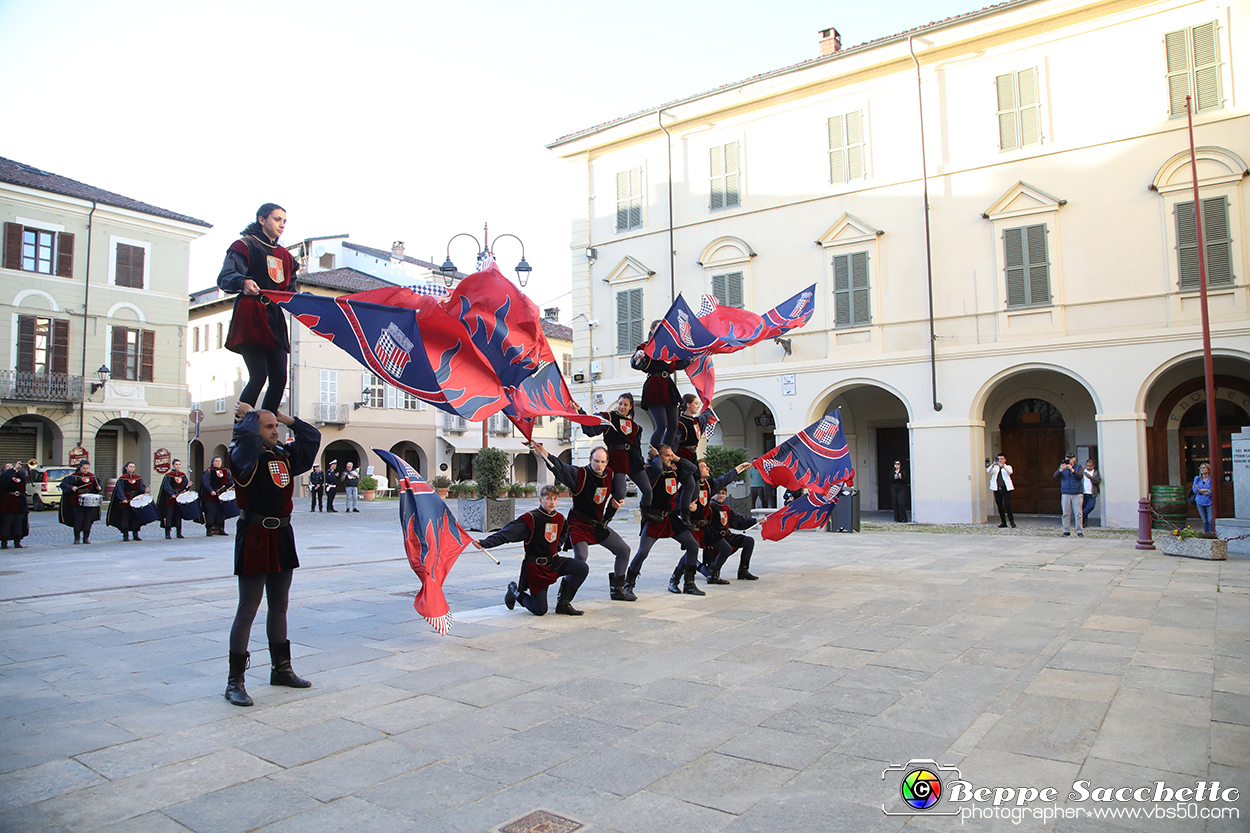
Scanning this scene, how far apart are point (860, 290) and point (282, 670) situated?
19669 mm

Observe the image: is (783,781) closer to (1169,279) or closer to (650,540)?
(650,540)

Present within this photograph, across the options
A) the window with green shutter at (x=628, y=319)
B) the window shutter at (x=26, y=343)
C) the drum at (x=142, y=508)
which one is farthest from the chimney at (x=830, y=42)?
the window shutter at (x=26, y=343)

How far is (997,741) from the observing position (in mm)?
4430

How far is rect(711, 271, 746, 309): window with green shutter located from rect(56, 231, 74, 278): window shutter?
25.2m

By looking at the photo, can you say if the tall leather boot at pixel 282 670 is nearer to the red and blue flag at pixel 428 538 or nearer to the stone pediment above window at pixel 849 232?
the red and blue flag at pixel 428 538

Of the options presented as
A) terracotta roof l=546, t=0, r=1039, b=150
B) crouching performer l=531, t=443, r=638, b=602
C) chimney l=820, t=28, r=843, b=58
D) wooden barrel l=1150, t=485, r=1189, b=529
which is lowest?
wooden barrel l=1150, t=485, r=1189, b=529

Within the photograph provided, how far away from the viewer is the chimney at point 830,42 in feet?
80.6

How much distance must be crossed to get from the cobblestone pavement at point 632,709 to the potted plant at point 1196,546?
3.97m

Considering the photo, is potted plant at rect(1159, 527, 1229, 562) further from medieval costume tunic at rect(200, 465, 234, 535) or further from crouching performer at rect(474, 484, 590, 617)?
medieval costume tunic at rect(200, 465, 234, 535)

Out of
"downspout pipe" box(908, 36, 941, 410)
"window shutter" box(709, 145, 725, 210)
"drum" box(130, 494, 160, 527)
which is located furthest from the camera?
"window shutter" box(709, 145, 725, 210)

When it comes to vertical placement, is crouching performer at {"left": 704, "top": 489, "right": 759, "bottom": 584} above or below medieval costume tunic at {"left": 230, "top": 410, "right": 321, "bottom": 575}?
below

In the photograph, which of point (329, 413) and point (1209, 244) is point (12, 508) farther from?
point (329, 413)

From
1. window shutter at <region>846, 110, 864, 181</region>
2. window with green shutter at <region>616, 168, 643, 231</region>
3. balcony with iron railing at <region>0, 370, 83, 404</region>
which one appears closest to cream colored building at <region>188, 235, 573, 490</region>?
balcony with iron railing at <region>0, 370, 83, 404</region>

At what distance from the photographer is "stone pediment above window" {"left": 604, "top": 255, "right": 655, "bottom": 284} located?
25.9 m
